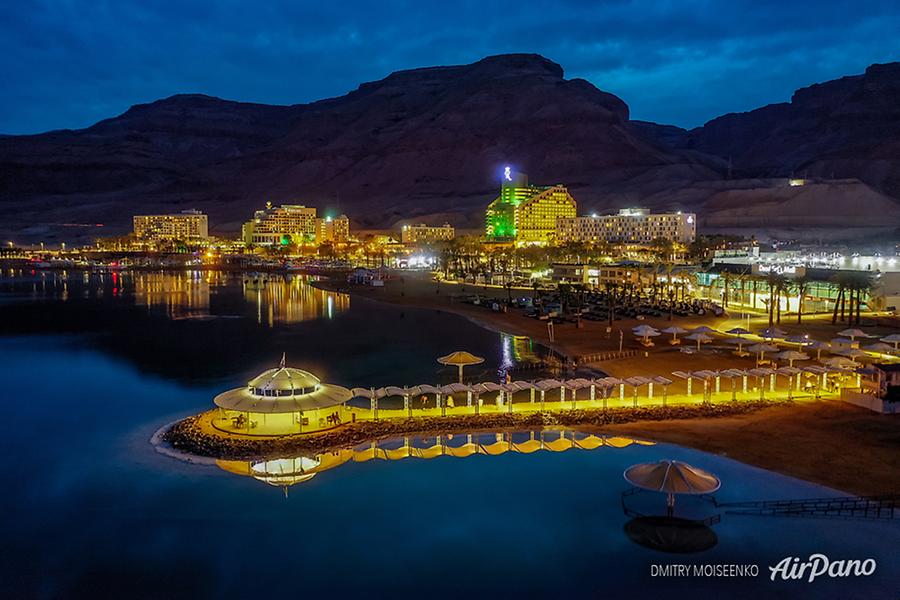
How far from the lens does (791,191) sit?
166 meters

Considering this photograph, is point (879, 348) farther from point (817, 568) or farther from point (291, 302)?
point (291, 302)

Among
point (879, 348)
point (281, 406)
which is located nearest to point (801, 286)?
point (879, 348)

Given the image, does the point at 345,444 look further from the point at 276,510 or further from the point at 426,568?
the point at 426,568

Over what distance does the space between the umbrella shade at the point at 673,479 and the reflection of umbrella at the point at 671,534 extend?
3.66 feet

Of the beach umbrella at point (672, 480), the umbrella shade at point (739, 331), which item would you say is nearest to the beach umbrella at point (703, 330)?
the umbrella shade at point (739, 331)

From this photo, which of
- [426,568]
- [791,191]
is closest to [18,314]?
[426,568]

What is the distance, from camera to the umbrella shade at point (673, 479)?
20125 millimetres

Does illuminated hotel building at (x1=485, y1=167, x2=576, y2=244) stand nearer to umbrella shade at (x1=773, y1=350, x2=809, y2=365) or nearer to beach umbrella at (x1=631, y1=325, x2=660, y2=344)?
beach umbrella at (x1=631, y1=325, x2=660, y2=344)

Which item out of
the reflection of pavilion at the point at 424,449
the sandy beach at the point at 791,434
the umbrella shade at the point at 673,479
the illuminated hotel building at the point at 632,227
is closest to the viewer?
the umbrella shade at the point at 673,479

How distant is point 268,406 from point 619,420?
14.7 m

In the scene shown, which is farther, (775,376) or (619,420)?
(775,376)

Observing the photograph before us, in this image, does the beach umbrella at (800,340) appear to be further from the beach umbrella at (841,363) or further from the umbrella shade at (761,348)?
the beach umbrella at (841,363)

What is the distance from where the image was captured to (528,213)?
572 ft

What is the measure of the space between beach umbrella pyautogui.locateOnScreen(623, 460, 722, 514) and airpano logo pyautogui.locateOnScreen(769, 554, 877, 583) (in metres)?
2.70
